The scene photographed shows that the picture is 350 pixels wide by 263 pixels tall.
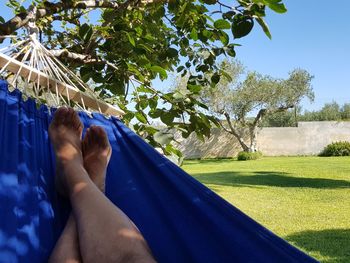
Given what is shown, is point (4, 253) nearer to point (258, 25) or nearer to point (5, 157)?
point (5, 157)

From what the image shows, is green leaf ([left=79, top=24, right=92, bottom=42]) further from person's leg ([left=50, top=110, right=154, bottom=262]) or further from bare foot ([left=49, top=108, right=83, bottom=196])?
person's leg ([left=50, top=110, right=154, bottom=262])

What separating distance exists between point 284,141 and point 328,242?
13080 mm

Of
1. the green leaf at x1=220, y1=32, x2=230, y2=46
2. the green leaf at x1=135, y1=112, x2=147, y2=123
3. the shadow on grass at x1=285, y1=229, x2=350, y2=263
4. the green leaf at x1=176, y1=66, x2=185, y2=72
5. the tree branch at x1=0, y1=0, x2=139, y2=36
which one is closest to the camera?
the tree branch at x1=0, y1=0, x2=139, y2=36

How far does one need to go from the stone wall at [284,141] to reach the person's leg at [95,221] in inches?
568

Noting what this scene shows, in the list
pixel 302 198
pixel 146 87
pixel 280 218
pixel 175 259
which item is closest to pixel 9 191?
pixel 175 259

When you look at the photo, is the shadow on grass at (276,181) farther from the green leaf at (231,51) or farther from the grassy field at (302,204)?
the green leaf at (231,51)

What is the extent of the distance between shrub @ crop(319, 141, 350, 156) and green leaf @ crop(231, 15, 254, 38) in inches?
560

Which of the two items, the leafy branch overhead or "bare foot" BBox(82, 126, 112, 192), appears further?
the leafy branch overhead

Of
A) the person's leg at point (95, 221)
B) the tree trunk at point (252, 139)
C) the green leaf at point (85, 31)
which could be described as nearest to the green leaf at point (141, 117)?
the green leaf at point (85, 31)

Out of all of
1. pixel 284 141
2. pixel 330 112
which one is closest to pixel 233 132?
pixel 284 141

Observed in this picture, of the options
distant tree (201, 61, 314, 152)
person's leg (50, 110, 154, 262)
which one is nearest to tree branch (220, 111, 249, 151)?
distant tree (201, 61, 314, 152)

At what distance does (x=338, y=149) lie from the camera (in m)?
14.8

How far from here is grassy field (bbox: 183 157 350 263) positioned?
12.2 ft

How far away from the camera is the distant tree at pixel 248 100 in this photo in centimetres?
1634
